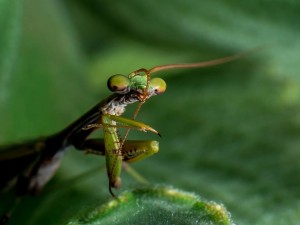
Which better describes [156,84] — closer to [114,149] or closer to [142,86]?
[142,86]

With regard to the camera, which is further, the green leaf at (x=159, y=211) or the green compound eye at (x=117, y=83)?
the green compound eye at (x=117, y=83)

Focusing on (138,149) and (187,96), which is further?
(187,96)

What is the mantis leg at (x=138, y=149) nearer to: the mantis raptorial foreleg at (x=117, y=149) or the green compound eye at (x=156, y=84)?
the mantis raptorial foreleg at (x=117, y=149)

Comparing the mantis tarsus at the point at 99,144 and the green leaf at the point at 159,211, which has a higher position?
the mantis tarsus at the point at 99,144

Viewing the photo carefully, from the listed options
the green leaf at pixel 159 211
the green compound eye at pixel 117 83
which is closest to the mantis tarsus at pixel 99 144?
the green compound eye at pixel 117 83

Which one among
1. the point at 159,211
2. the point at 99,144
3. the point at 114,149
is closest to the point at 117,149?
the point at 114,149

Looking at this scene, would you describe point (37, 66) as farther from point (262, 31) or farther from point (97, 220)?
point (97, 220)

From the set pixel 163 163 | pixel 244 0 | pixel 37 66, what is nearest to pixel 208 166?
pixel 163 163

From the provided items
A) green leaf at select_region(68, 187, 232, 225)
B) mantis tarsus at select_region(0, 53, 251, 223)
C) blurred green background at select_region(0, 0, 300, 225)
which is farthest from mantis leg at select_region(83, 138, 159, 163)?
green leaf at select_region(68, 187, 232, 225)
